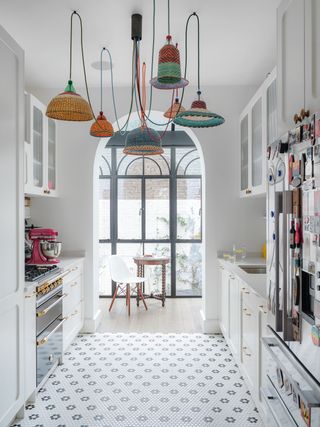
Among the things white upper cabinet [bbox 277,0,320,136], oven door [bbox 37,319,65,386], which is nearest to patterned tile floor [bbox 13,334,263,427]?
oven door [bbox 37,319,65,386]

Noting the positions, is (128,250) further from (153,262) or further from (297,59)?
(297,59)

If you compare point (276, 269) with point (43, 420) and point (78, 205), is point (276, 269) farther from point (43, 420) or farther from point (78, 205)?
point (78, 205)

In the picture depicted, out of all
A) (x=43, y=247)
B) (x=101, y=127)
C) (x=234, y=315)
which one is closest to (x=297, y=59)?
(x=101, y=127)

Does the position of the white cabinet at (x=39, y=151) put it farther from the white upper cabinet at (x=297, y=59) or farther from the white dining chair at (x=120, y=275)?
the white upper cabinet at (x=297, y=59)

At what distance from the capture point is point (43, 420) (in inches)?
97.3

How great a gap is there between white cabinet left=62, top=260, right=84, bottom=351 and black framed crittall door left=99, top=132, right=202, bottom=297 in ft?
5.95

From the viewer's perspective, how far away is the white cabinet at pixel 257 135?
2884 millimetres

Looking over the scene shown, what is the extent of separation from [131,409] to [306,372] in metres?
1.64

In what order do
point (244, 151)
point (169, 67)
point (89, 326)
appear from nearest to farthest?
point (169, 67) → point (244, 151) → point (89, 326)

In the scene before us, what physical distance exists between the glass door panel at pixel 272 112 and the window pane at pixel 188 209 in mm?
2991

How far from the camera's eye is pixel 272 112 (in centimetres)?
284

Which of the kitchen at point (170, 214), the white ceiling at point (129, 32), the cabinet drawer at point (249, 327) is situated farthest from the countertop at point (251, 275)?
the white ceiling at point (129, 32)

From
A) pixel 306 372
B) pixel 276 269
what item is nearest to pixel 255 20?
pixel 276 269

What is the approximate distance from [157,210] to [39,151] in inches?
101
